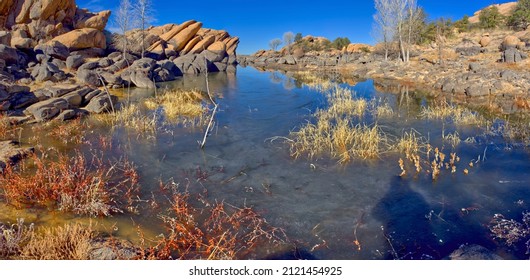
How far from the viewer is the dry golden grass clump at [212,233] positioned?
4320 mm

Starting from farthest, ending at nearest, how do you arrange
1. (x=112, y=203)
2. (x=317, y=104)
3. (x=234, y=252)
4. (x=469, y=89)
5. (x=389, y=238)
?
(x=469, y=89) < (x=317, y=104) < (x=112, y=203) < (x=389, y=238) < (x=234, y=252)

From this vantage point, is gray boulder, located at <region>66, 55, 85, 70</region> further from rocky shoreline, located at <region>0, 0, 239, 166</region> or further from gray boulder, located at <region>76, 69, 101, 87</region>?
gray boulder, located at <region>76, 69, 101, 87</region>

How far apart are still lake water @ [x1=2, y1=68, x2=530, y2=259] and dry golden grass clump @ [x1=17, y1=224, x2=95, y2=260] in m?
0.70

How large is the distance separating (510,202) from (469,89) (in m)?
16.1

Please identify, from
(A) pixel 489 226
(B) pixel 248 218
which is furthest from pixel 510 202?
(B) pixel 248 218

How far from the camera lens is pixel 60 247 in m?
4.03

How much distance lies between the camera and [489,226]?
16.7 ft

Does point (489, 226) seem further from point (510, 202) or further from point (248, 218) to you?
point (248, 218)

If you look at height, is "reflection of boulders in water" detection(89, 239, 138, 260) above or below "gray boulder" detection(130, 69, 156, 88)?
below

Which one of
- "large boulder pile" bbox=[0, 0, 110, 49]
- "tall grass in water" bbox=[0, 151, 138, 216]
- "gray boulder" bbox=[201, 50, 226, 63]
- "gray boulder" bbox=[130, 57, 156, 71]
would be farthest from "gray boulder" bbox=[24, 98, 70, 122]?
"gray boulder" bbox=[201, 50, 226, 63]

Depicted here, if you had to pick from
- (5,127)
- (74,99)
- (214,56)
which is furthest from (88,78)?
(214,56)

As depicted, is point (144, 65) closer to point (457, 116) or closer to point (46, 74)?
point (46, 74)

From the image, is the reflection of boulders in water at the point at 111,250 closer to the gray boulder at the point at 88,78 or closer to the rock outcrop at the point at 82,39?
the gray boulder at the point at 88,78

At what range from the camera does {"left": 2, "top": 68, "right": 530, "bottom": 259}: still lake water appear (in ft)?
15.7
